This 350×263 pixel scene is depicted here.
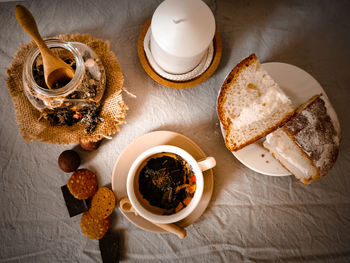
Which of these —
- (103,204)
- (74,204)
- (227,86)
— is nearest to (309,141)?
(227,86)

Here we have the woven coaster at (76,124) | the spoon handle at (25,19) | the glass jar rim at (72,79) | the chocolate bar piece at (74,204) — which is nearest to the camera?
the spoon handle at (25,19)

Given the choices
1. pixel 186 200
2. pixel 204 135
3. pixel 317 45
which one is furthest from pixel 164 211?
pixel 317 45

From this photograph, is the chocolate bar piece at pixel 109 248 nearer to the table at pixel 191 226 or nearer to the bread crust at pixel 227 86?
the table at pixel 191 226

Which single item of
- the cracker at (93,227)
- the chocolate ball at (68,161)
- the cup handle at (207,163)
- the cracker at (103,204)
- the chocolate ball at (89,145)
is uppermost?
the cup handle at (207,163)

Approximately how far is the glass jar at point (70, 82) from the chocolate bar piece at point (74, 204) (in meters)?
0.33

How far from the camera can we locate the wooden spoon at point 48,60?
1.82ft

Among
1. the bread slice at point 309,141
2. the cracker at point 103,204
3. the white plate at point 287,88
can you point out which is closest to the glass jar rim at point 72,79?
the cracker at point 103,204

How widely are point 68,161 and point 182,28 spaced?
602mm

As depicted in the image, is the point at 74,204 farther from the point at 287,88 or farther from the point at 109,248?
the point at 287,88

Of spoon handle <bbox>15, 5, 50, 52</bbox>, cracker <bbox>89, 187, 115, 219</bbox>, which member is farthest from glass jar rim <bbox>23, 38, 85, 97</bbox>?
cracker <bbox>89, 187, 115, 219</bbox>

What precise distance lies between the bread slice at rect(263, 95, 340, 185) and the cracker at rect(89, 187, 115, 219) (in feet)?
1.96

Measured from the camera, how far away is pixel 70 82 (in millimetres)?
675

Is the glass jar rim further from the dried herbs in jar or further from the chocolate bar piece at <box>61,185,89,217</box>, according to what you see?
the chocolate bar piece at <box>61,185,89,217</box>

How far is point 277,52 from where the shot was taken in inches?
38.7
